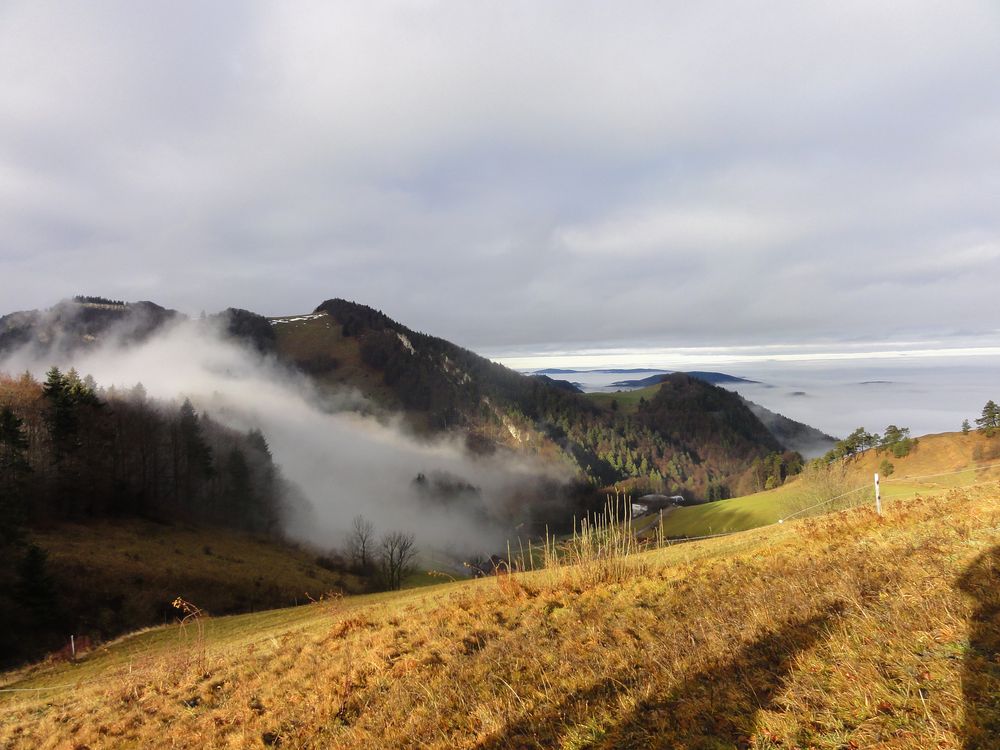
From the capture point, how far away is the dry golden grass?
425 cm

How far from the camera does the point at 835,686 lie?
4.45m

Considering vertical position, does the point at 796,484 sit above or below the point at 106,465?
below

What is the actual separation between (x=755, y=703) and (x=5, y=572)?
1889 inches

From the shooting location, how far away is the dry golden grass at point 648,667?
14.0ft

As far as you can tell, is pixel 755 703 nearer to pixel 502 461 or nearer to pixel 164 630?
pixel 164 630

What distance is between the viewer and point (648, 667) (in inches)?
225

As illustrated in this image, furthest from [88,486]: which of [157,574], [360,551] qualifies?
[360,551]

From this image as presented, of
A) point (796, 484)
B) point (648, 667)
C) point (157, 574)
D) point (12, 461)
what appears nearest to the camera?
point (648, 667)

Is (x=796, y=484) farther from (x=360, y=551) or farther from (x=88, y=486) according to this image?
(x=88, y=486)

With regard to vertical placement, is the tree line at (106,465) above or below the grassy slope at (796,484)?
above

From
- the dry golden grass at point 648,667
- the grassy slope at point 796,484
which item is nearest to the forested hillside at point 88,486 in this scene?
the dry golden grass at point 648,667

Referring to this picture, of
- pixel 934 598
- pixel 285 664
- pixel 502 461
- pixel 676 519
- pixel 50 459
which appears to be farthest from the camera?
pixel 502 461

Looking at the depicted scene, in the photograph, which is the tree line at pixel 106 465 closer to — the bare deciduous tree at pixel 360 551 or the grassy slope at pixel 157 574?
the grassy slope at pixel 157 574

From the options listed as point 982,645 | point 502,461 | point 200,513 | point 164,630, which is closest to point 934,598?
point 982,645
